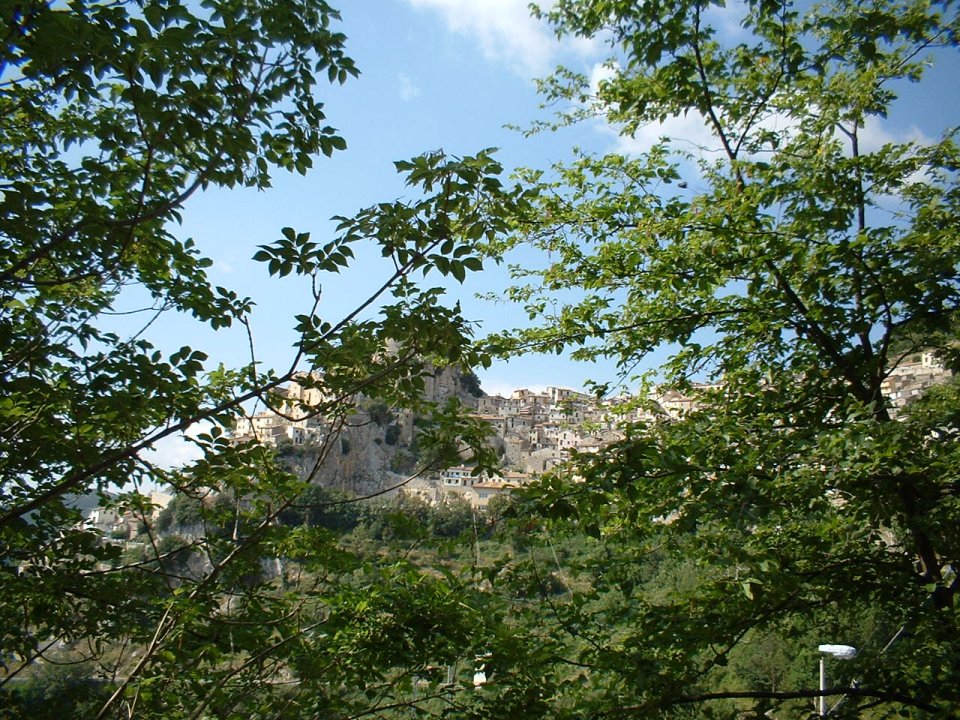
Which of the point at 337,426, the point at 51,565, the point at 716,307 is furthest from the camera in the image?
the point at 716,307

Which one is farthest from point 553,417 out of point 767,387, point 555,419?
point 767,387

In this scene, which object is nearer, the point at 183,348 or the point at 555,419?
the point at 183,348

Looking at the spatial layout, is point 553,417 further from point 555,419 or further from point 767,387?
point 767,387

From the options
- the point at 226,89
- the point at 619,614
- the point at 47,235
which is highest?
the point at 226,89

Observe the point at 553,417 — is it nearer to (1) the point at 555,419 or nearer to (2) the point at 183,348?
(1) the point at 555,419

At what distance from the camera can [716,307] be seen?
13.7ft

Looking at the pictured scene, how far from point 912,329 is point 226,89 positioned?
3.58 metres

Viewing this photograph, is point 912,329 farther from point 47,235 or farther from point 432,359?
point 47,235

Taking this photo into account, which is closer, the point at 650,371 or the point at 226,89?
the point at 226,89

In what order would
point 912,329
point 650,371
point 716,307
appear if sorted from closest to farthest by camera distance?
point 912,329 < point 716,307 < point 650,371

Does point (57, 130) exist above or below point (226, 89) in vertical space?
above

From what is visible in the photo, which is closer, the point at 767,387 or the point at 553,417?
the point at 767,387

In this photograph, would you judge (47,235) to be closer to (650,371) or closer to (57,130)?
(57,130)

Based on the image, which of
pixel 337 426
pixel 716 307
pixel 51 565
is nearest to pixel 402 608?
pixel 337 426
